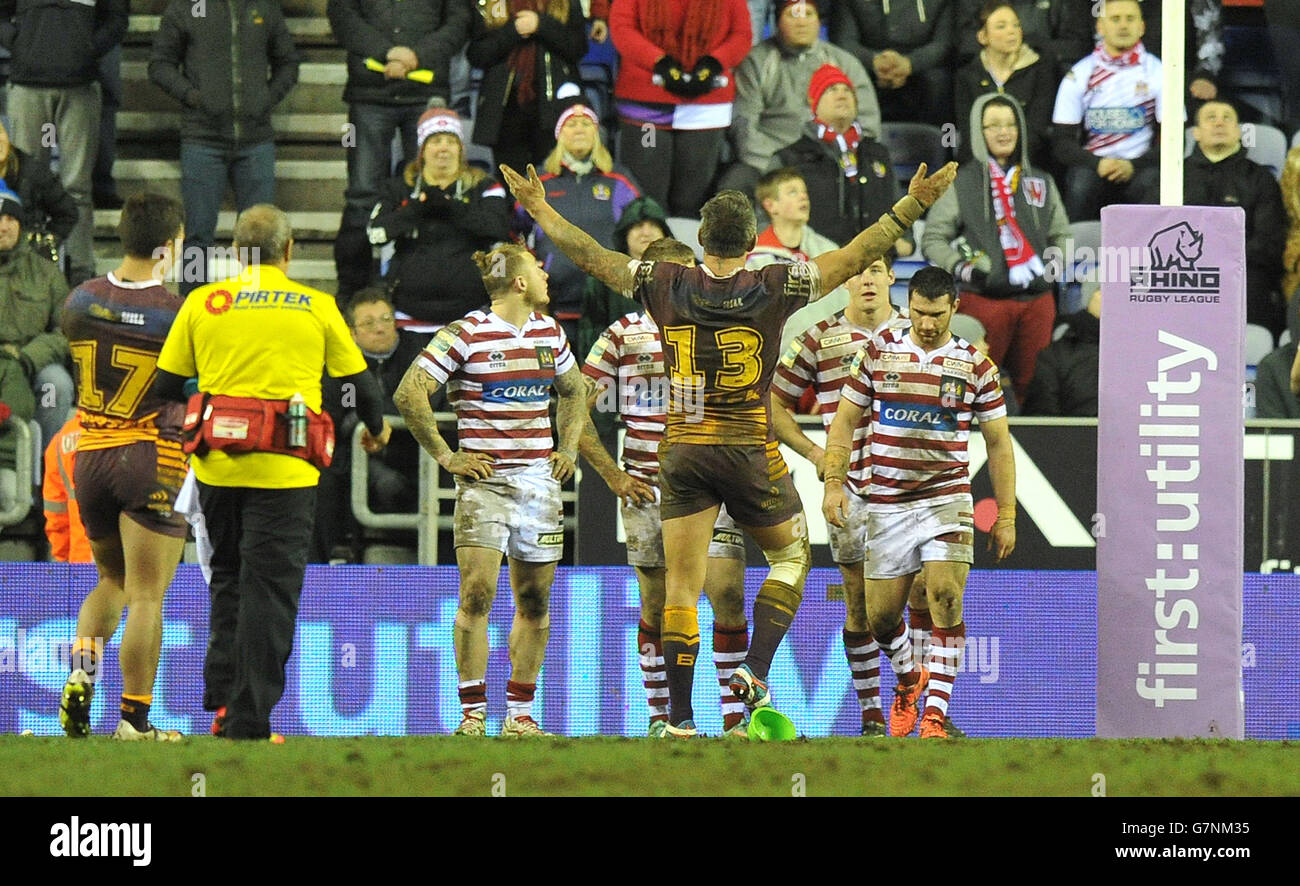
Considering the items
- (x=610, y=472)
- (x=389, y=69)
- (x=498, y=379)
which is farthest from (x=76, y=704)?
(x=389, y=69)

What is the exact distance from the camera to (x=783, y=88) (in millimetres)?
12859

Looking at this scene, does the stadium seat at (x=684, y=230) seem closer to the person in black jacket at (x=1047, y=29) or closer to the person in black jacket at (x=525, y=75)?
the person in black jacket at (x=525, y=75)

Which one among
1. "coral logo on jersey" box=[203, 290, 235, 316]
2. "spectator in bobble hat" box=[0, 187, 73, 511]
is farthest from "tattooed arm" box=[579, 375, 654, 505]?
"spectator in bobble hat" box=[0, 187, 73, 511]

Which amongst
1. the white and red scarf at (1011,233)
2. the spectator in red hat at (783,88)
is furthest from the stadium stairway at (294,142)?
the white and red scarf at (1011,233)

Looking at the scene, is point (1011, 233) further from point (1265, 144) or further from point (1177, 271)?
point (1177, 271)

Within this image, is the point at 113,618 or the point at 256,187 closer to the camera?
the point at 113,618

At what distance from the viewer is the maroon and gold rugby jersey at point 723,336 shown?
805cm

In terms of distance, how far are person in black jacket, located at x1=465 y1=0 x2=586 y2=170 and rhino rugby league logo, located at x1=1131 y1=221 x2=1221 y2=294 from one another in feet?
15.6

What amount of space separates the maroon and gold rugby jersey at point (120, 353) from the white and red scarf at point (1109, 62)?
7343 mm

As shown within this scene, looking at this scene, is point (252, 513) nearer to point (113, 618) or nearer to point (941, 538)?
point (113, 618)

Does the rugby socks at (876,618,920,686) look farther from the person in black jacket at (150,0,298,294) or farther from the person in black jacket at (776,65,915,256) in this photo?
the person in black jacket at (150,0,298,294)

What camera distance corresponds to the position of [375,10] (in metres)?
12.9
